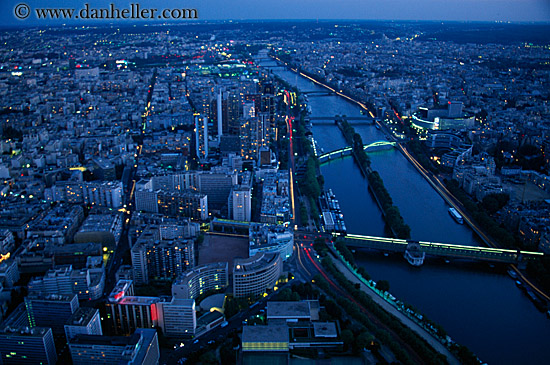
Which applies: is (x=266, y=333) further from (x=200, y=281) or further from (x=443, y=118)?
(x=443, y=118)

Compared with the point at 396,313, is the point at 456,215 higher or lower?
higher

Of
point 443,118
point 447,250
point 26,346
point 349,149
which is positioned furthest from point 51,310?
point 443,118

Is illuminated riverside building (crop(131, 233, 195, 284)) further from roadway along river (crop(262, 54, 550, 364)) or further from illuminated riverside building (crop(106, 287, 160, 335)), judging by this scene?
roadway along river (crop(262, 54, 550, 364))

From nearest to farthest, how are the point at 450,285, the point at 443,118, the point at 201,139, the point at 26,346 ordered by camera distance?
1. the point at 26,346
2. the point at 450,285
3. the point at 201,139
4. the point at 443,118

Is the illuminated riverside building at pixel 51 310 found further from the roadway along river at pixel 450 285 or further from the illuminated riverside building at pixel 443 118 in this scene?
the illuminated riverside building at pixel 443 118

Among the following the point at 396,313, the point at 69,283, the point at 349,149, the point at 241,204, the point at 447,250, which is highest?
the point at 241,204

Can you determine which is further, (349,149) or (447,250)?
(349,149)
